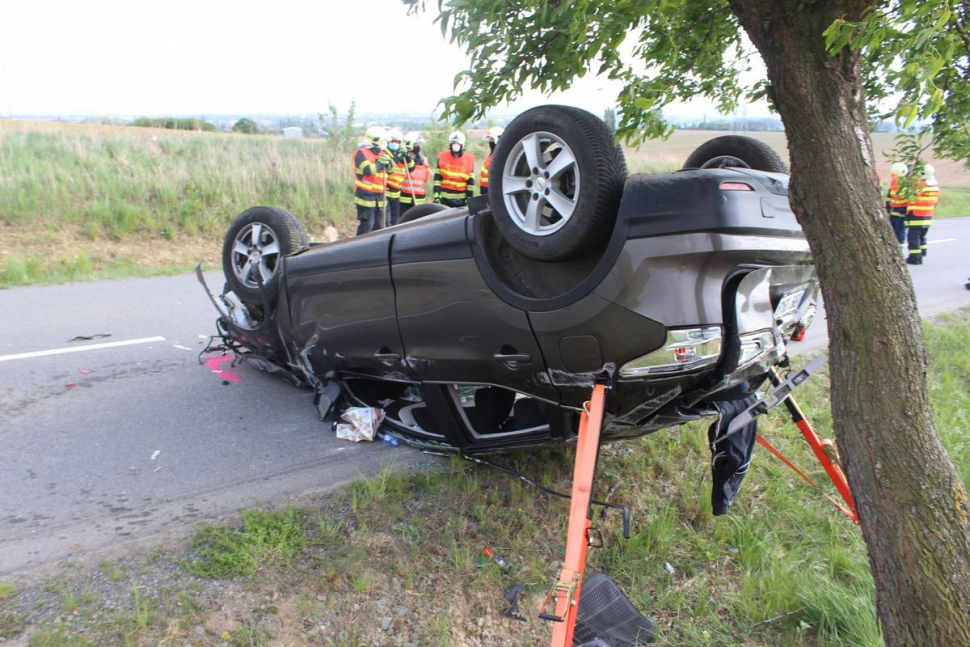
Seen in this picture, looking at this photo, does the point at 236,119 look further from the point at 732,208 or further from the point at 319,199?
the point at 732,208

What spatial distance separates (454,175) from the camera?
13273mm

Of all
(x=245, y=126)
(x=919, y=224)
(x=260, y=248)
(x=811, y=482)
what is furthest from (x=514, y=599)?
(x=245, y=126)

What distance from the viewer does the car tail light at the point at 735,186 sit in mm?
2680

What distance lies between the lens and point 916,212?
12320 mm

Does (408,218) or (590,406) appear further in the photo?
(408,218)

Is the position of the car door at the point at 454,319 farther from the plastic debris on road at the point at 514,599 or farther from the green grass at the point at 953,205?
the green grass at the point at 953,205

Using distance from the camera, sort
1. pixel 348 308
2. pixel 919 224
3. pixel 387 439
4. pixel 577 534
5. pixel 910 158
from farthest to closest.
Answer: pixel 919 224 → pixel 387 439 → pixel 348 308 → pixel 910 158 → pixel 577 534

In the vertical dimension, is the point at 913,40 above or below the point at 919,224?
above

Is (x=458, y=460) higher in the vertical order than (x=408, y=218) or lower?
lower

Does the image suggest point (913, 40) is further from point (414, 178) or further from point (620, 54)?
point (414, 178)

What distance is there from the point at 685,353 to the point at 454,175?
36.1 feet

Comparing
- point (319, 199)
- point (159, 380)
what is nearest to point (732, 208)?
point (159, 380)

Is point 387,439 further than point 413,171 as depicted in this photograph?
No

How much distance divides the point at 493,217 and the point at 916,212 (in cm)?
1182
